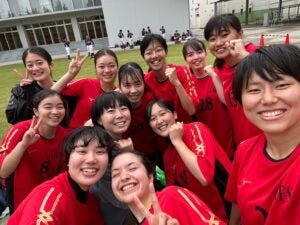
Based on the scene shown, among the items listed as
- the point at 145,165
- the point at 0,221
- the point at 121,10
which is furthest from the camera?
the point at 121,10

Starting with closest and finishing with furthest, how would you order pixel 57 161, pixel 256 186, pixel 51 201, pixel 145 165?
pixel 256 186, pixel 51 201, pixel 145 165, pixel 57 161

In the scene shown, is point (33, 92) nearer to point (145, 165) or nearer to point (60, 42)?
point (145, 165)

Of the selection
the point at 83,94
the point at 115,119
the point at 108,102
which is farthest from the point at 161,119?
the point at 83,94

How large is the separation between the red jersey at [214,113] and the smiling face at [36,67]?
1.90 metres

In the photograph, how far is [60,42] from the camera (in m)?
33.2

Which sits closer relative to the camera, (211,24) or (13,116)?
(211,24)

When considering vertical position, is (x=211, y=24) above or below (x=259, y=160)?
above

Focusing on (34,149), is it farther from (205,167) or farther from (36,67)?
(205,167)

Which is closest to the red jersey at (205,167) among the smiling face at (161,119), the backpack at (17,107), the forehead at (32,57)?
the smiling face at (161,119)

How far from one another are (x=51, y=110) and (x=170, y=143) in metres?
1.22

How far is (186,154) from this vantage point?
240cm

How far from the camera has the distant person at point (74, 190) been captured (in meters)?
1.98

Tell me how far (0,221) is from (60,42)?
3172 centimetres

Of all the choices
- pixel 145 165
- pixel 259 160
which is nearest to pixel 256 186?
pixel 259 160
